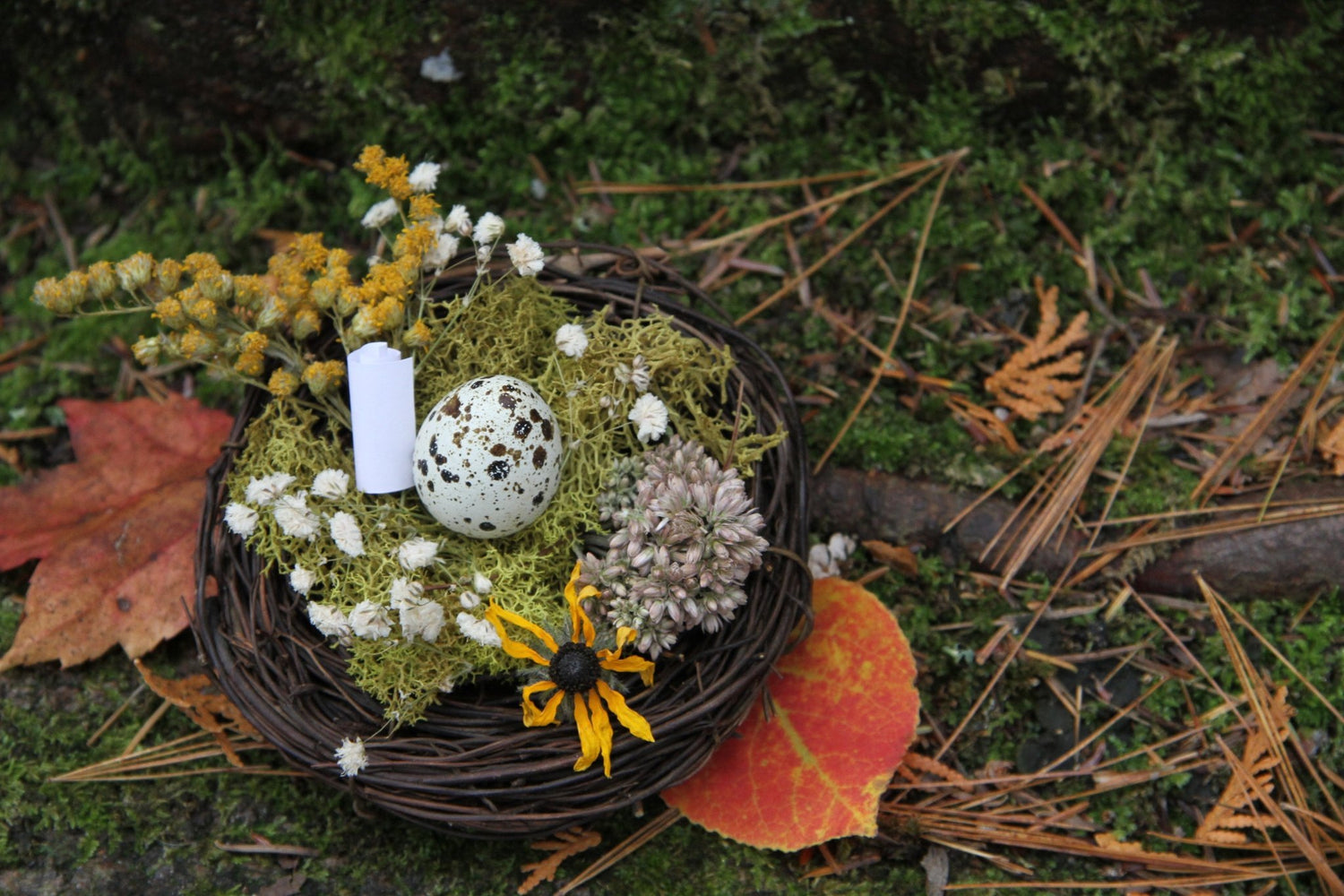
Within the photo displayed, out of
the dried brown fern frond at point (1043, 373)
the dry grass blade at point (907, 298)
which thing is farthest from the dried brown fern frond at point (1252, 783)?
the dry grass blade at point (907, 298)

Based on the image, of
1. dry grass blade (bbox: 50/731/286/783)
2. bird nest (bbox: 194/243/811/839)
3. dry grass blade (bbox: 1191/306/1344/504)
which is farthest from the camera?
dry grass blade (bbox: 1191/306/1344/504)

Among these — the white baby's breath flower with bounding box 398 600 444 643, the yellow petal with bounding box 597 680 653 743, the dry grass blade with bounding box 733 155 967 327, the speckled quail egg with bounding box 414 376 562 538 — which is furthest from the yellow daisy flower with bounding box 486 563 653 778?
the dry grass blade with bounding box 733 155 967 327

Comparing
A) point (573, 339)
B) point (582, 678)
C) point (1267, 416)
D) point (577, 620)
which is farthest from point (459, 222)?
point (1267, 416)

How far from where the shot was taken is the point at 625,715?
76.6 inches

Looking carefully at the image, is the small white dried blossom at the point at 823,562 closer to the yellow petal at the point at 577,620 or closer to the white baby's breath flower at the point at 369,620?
the yellow petal at the point at 577,620

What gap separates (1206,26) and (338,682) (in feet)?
8.93

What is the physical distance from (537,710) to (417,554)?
40cm

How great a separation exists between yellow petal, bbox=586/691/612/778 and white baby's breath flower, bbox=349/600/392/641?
0.42m

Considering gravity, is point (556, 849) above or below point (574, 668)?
below

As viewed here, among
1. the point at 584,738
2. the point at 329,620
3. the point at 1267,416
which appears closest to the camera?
the point at 584,738

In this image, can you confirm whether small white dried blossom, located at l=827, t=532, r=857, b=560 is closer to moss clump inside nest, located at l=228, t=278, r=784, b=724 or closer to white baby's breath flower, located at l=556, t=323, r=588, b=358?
moss clump inside nest, located at l=228, t=278, r=784, b=724

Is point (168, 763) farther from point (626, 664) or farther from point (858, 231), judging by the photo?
point (858, 231)

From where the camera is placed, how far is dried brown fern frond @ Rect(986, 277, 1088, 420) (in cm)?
258

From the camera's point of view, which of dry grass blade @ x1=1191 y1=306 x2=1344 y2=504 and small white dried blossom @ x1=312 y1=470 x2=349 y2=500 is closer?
Result: small white dried blossom @ x1=312 y1=470 x2=349 y2=500
